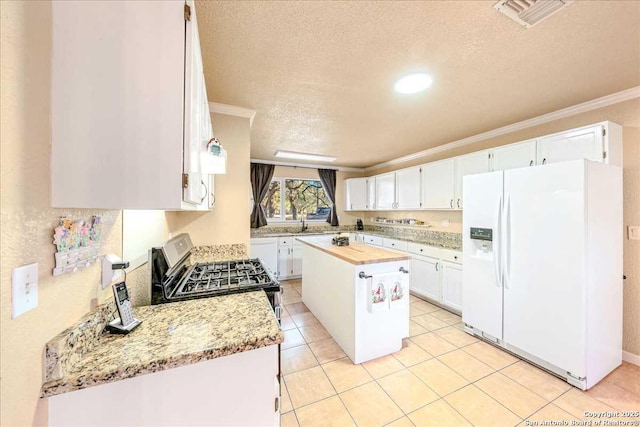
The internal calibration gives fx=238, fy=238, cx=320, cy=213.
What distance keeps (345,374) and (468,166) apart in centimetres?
289

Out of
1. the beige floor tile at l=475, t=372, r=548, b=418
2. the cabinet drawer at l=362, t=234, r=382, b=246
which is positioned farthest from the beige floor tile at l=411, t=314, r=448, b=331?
the cabinet drawer at l=362, t=234, r=382, b=246

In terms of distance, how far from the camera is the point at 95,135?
30.0 inches

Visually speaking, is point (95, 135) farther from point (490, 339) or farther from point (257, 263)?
point (490, 339)

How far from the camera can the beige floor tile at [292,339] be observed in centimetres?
245

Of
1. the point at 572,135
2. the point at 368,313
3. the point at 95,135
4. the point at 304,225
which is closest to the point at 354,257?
the point at 368,313

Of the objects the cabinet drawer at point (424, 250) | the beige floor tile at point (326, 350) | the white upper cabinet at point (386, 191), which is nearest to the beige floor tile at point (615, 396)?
the cabinet drawer at point (424, 250)

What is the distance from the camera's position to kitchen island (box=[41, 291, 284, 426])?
29.9 inches

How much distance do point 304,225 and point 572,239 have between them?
13.9 feet

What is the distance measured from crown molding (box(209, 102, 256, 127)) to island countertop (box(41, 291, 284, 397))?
190cm

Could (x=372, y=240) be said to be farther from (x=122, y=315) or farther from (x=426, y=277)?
(x=122, y=315)

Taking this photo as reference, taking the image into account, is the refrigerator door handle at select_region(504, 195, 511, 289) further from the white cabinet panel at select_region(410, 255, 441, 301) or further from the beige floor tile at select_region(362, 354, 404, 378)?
the beige floor tile at select_region(362, 354, 404, 378)

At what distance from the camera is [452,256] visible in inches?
124

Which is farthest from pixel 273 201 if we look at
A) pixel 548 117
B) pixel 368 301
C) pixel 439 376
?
pixel 548 117

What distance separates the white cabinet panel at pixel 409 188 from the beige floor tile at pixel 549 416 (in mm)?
2759
